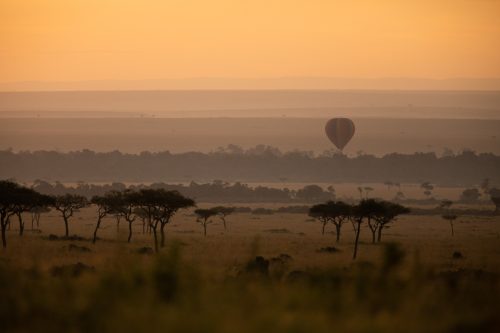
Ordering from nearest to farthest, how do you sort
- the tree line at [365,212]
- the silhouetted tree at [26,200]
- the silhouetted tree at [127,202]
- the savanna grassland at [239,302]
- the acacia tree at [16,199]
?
the savanna grassland at [239,302], the acacia tree at [16,199], the silhouetted tree at [26,200], the silhouetted tree at [127,202], the tree line at [365,212]

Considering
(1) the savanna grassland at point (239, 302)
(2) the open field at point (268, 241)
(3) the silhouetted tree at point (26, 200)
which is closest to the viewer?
(1) the savanna grassland at point (239, 302)

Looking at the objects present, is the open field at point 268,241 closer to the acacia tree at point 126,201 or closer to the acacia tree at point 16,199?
A: the acacia tree at point 126,201

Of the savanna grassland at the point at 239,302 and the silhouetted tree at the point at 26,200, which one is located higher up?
the silhouetted tree at the point at 26,200

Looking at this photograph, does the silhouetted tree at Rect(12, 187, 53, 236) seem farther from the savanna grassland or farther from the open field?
the savanna grassland

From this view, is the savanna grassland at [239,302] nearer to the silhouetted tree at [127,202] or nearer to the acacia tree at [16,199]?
the acacia tree at [16,199]

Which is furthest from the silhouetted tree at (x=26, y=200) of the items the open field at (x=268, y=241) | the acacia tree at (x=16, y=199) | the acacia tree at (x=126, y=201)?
the acacia tree at (x=126, y=201)

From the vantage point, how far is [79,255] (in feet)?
155

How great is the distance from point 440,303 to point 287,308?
3.41 meters

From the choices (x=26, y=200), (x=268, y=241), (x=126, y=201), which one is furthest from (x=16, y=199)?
(x=268, y=241)

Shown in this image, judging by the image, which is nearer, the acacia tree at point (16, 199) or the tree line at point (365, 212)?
the acacia tree at point (16, 199)

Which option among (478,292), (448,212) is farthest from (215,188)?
(478,292)

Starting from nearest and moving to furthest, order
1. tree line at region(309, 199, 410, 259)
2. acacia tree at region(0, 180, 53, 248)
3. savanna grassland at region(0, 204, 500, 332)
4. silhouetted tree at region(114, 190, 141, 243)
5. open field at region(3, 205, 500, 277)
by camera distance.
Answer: savanna grassland at region(0, 204, 500, 332), open field at region(3, 205, 500, 277), acacia tree at region(0, 180, 53, 248), silhouetted tree at region(114, 190, 141, 243), tree line at region(309, 199, 410, 259)

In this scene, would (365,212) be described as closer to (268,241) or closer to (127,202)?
(268,241)

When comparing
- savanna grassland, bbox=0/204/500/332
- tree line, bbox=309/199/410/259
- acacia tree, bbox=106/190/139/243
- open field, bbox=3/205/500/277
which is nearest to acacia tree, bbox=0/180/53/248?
open field, bbox=3/205/500/277
